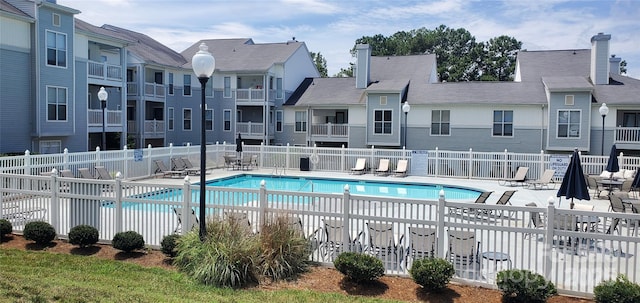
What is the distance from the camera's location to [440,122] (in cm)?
3019

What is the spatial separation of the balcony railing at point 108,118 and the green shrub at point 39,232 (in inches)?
703

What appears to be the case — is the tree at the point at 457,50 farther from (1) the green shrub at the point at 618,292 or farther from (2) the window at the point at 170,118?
(1) the green shrub at the point at 618,292

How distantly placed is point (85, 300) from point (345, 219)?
4.11 m

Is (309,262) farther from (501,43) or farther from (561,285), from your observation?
(501,43)

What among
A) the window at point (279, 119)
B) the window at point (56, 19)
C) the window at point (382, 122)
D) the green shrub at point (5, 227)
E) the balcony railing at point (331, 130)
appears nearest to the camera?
the green shrub at point (5, 227)

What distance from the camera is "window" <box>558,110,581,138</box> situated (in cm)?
2683

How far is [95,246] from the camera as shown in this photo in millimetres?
9328

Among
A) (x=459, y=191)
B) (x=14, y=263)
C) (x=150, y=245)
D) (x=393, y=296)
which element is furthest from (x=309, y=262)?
(x=459, y=191)

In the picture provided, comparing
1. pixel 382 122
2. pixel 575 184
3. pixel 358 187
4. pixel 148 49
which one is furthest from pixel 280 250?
pixel 148 49

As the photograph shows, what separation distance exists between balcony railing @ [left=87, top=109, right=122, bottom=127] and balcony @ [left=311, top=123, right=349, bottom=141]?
12.7 m

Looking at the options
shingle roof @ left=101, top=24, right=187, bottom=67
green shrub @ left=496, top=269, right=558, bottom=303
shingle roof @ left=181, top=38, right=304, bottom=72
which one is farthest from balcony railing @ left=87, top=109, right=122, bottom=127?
green shrub @ left=496, top=269, right=558, bottom=303

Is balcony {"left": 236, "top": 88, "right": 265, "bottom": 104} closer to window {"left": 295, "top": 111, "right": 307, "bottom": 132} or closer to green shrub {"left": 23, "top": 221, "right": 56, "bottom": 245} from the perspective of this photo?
window {"left": 295, "top": 111, "right": 307, "bottom": 132}

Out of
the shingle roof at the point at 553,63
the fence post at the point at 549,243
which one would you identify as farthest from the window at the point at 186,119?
the fence post at the point at 549,243

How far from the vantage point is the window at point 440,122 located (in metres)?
30.1
